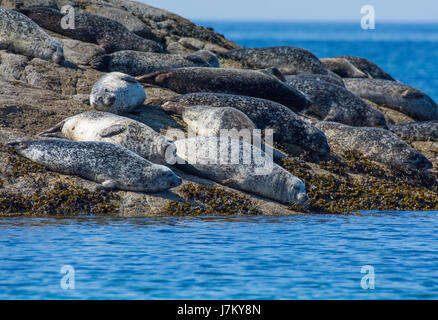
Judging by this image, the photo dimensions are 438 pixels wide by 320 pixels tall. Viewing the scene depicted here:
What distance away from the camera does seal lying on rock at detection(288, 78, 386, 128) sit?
16156 millimetres

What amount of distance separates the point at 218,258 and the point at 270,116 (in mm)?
6092

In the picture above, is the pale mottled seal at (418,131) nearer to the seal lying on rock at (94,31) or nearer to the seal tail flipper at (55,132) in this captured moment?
the seal lying on rock at (94,31)

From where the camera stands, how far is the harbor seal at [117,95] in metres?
12.7

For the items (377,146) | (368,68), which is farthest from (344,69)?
(377,146)

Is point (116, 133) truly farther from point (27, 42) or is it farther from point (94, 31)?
point (94, 31)

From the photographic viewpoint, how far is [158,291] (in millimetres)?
6820

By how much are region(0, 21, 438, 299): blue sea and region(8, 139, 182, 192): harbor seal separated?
0.81m

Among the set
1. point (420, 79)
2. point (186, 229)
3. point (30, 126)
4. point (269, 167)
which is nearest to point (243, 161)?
point (269, 167)

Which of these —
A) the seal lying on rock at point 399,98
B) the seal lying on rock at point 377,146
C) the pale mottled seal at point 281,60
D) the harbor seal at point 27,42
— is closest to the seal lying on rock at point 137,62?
the harbor seal at point 27,42

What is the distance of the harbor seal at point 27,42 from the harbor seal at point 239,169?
460 centimetres

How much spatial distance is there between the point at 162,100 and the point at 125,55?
7.57 ft
